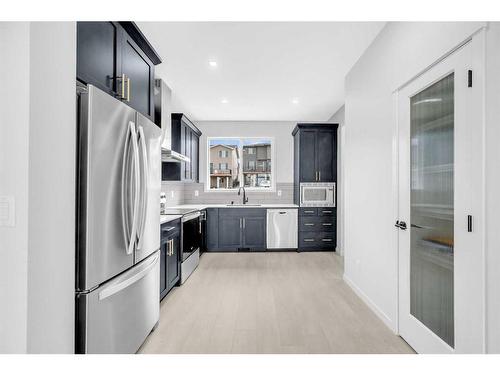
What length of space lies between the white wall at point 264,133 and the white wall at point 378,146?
101 inches

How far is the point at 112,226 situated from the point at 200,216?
306 centimetres

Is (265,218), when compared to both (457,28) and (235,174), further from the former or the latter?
(457,28)

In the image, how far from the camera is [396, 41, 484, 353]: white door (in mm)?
1482

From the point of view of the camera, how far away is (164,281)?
286cm

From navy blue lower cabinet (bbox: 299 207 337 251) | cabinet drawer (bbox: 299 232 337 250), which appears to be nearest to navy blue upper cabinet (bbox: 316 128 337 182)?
navy blue lower cabinet (bbox: 299 207 337 251)

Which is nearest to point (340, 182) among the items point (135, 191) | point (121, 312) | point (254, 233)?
point (254, 233)

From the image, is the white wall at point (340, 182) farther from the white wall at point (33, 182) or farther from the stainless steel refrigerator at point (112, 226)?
the white wall at point (33, 182)

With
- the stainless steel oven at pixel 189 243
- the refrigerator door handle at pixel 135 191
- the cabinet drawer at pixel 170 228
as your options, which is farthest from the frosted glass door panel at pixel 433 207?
the stainless steel oven at pixel 189 243

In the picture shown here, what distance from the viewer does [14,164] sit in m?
1.08

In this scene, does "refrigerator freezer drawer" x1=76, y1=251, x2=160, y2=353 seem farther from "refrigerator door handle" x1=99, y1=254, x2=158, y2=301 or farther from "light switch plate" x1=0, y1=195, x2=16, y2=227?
"light switch plate" x1=0, y1=195, x2=16, y2=227

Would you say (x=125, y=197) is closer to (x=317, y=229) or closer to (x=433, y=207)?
(x=433, y=207)

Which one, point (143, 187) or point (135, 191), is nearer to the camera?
point (135, 191)
